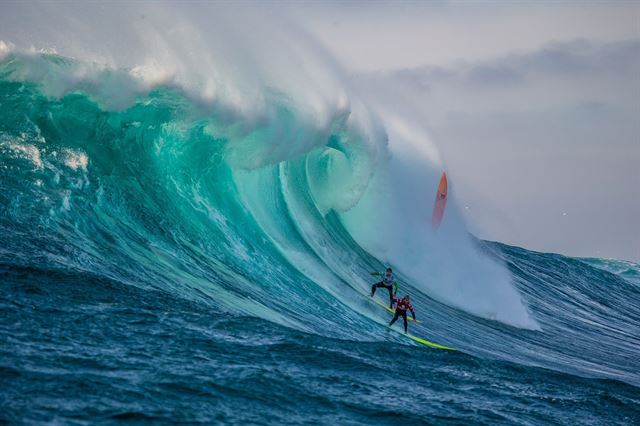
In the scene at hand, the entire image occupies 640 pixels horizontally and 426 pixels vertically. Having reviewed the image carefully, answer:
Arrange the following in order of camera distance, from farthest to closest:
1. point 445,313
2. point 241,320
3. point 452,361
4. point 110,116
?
point 445,313 < point 110,116 < point 452,361 < point 241,320

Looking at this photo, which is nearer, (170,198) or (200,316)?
(200,316)

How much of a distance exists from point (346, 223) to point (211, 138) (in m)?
3.99

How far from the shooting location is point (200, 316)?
32.9 ft

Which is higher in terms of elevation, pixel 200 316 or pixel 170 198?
pixel 170 198

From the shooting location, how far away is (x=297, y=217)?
679 inches

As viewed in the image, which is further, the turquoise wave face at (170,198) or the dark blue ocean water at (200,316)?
the turquoise wave face at (170,198)

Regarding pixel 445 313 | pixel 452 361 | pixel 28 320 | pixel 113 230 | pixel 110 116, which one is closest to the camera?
pixel 28 320

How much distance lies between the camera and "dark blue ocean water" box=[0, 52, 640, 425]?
24.7 feet

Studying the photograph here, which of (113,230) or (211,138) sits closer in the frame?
(113,230)

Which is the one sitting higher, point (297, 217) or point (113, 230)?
point (297, 217)

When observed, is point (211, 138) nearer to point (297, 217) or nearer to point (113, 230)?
point (297, 217)

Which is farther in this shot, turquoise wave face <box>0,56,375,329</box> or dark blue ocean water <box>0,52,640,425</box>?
turquoise wave face <box>0,56,375,329</box>

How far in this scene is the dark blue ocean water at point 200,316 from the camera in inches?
296

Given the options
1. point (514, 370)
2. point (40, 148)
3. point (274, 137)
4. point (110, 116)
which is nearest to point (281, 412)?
point (514, 370)
